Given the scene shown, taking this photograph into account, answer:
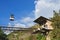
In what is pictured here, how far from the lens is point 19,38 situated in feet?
240

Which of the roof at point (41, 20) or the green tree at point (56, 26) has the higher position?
the roof at point (41, 20)

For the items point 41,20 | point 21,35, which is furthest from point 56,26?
point 21,35

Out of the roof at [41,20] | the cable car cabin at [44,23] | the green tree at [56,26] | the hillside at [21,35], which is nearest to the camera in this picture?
the green tree at [56,26]

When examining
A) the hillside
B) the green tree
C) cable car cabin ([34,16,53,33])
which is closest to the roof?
cable car cabin ([34,16,53,33])

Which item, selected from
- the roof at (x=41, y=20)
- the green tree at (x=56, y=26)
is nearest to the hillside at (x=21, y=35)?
the roof at (x=41, y=20)

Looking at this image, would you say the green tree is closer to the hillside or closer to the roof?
the roof

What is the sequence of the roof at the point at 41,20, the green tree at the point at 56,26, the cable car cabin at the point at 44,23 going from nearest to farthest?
the green tree at the point at 56,26, the cable car cabin at the point at 44,23, the roof at the point at 41,20

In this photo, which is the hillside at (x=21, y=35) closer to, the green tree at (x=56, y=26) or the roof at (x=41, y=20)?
the roof at (x=41, y=20)

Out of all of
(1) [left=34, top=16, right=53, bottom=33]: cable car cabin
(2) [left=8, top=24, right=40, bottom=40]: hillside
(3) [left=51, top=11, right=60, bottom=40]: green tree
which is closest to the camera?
(3) [left=51, top=11, right=60, bottom=40]: green tree

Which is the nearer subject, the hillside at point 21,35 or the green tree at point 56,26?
the green tree at point 56,26

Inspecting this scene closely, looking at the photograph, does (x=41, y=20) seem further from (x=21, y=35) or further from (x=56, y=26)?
(x=56, y=26)

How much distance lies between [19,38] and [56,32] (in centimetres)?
3026

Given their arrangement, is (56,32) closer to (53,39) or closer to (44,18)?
(53,39)

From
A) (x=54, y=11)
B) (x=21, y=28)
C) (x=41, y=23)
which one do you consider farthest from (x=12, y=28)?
(x=54, y=11)
